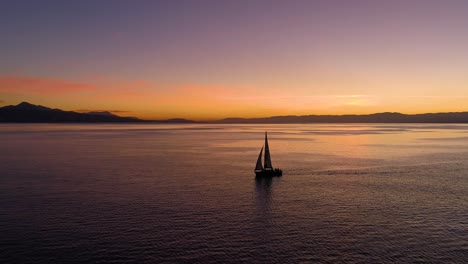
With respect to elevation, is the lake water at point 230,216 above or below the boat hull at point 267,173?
below

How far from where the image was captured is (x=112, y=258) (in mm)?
40844

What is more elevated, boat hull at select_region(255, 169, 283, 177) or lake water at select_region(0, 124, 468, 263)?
boat hull at select_region(255, 169, 283, 177)

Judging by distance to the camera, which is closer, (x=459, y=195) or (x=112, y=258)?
(x=112, y=258)

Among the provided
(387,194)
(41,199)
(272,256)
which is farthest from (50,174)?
(387,194)

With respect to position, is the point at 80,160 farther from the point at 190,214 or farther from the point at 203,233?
the point at 203,233

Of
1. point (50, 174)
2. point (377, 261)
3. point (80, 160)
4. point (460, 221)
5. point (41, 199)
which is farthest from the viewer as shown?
point (80, 160)

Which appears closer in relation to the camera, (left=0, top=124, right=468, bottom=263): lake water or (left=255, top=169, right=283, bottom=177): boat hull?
(left=0, top=124, right=468, bottom=263): lake water

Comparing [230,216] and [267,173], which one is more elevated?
[267,173]

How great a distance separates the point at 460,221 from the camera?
53.7 metres

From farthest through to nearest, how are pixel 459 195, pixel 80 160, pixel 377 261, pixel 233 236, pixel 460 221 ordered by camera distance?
pixel 80 160
pixel 459 195
pixel 460 221
pixel 233 236
pixel 377 261

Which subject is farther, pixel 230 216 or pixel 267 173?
pixel 267 173

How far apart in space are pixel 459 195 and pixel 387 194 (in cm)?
1223

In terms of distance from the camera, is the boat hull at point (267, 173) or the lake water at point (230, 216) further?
the boat hull at point (267, 173)

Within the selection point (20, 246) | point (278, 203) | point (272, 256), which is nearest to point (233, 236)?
point (272, 256)
